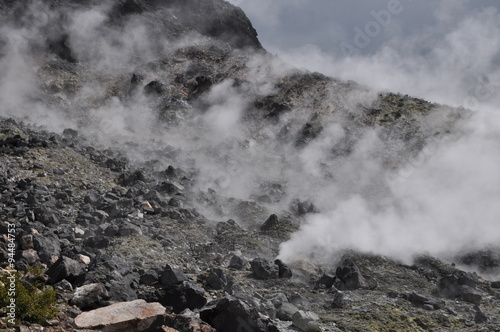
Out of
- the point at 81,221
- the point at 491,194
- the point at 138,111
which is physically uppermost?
the point at 138,111

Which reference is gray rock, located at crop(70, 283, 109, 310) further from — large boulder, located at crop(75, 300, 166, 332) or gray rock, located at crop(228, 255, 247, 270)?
gray rock, located at crop(228, 255, 247, 270)

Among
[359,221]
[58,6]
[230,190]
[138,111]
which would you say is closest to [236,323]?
[359,221]

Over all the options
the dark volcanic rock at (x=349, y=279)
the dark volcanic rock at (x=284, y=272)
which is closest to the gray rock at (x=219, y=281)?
the dark volcanic rock at (x=284, y=272)

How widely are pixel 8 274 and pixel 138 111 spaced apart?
19.1 m

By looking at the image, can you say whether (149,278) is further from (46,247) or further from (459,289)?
(459,289)

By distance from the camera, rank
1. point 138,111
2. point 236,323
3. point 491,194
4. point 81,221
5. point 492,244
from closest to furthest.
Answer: point 236,323
point 81,221
point 492,244
point 491,194
point 138,111

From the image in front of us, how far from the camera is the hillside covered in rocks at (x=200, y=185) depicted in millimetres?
7441

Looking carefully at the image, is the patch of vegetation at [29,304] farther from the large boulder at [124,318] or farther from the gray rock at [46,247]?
the gray rock at [46,247]

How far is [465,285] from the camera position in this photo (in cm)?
940

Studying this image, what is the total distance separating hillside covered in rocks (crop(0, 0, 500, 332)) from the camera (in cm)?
744

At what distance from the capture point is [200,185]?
55.3 ft

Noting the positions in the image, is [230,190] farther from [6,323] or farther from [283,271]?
[6,323]

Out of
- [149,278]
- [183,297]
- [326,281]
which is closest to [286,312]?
[183,297]

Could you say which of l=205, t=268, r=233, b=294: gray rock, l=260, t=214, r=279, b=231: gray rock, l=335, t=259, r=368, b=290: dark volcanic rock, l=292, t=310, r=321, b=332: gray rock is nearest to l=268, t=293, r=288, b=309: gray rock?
l=292, t=310, r=321, b=332: gray rock
